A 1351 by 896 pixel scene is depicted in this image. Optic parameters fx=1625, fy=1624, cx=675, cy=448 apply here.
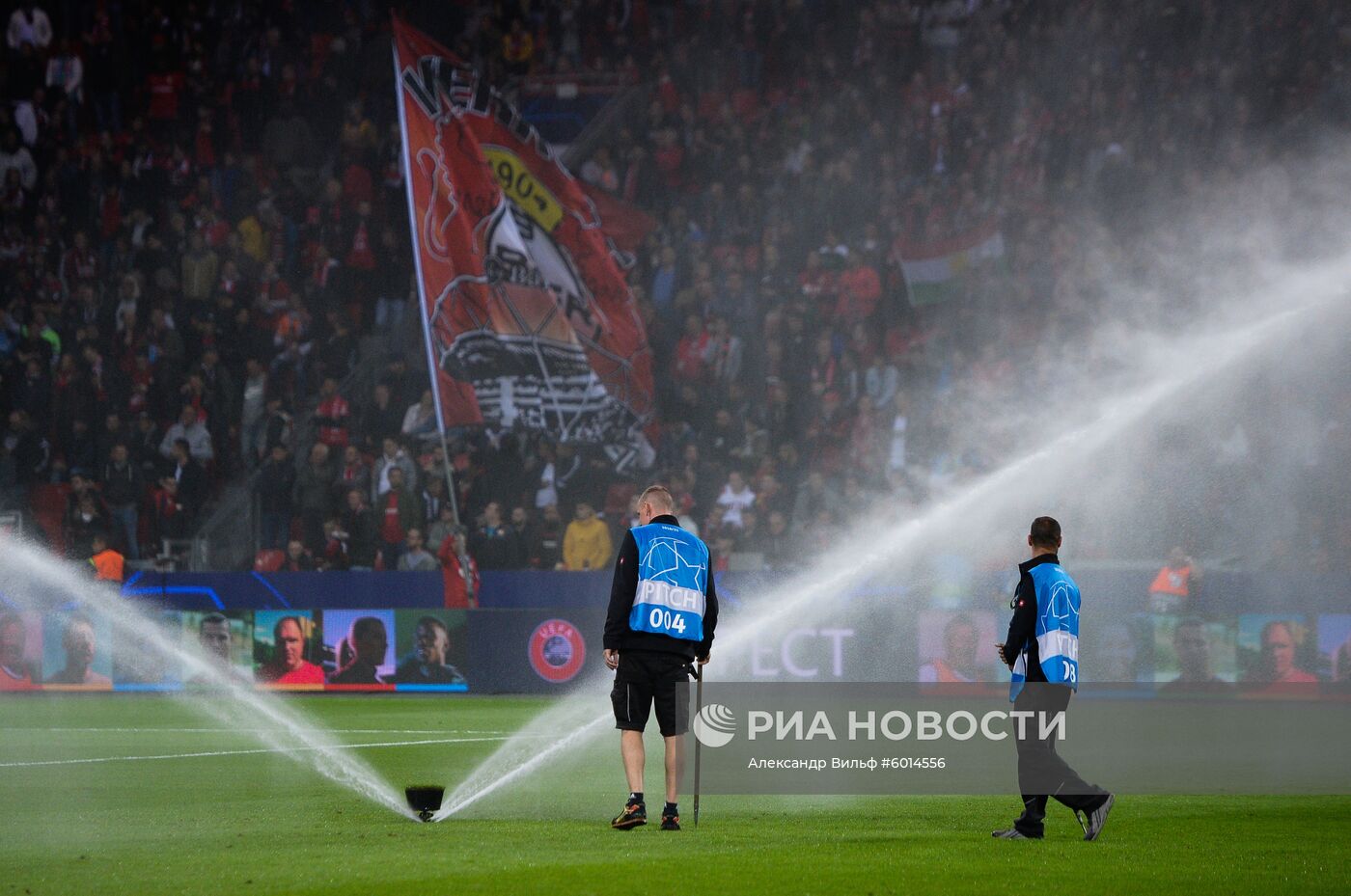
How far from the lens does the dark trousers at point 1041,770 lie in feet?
27.3

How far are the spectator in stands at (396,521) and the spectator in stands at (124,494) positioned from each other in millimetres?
3539

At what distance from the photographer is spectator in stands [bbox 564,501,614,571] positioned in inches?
807

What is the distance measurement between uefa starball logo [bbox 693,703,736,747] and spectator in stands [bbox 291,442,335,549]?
44.7 feet

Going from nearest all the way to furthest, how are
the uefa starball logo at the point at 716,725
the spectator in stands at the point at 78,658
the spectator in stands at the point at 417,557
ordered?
the uefa starball logo at the point at 716,725, the spectator in stands at the point at 78,658, the spectator in stands at the point at 417,557

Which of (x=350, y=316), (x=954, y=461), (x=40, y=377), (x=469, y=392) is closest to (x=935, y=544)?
(x=954, y=461)

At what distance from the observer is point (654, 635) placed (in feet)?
28.1

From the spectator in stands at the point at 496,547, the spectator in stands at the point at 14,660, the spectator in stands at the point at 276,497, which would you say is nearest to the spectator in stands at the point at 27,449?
the spectator in stands at the point at 276,497

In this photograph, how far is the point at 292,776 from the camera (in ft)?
38.5

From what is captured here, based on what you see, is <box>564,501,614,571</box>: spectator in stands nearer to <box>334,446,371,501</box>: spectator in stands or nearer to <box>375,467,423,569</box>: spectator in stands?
<box>375,467,423,569</box>: spectator in stands

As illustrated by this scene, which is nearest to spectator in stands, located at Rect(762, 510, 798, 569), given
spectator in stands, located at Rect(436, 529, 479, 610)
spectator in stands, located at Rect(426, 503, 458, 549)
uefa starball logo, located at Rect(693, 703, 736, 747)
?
spectator in stands, located at Rect(436, 529, 479, 610)

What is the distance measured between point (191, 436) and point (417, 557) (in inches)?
195

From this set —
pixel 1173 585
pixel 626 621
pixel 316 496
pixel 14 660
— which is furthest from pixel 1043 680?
pixel 316 496

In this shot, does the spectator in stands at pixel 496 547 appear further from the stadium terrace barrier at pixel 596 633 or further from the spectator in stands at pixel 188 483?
the spectator in stands at pixel 188 483

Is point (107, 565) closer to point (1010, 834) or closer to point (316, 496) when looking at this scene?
point (316, 496)
